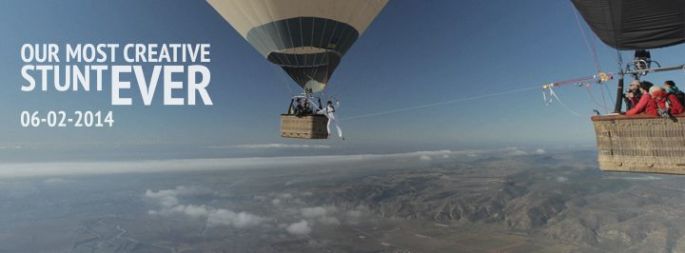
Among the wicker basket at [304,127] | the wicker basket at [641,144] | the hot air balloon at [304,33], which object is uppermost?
the hot air balloon at [304,33]

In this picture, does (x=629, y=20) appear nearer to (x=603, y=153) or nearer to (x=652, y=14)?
(x=652, y=14)

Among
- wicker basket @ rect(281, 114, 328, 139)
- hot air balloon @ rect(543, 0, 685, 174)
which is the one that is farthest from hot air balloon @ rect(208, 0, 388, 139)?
hot air balloon @ rect(543, 0, 685, 174)

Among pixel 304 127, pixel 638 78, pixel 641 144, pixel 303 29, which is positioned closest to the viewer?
pixel 641 144

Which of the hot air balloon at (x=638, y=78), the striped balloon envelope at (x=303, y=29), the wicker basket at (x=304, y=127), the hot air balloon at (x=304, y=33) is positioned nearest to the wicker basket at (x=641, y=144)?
the hot air balloon at (x=638, y=78)

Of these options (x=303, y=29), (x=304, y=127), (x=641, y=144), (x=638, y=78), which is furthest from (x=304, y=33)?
(x=641, y=144)

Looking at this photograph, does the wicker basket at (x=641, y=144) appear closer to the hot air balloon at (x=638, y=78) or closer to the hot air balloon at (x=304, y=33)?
the hot air balloon at (x=638, y=78)

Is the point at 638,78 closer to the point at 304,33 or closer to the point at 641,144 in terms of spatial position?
the point at 641,144
